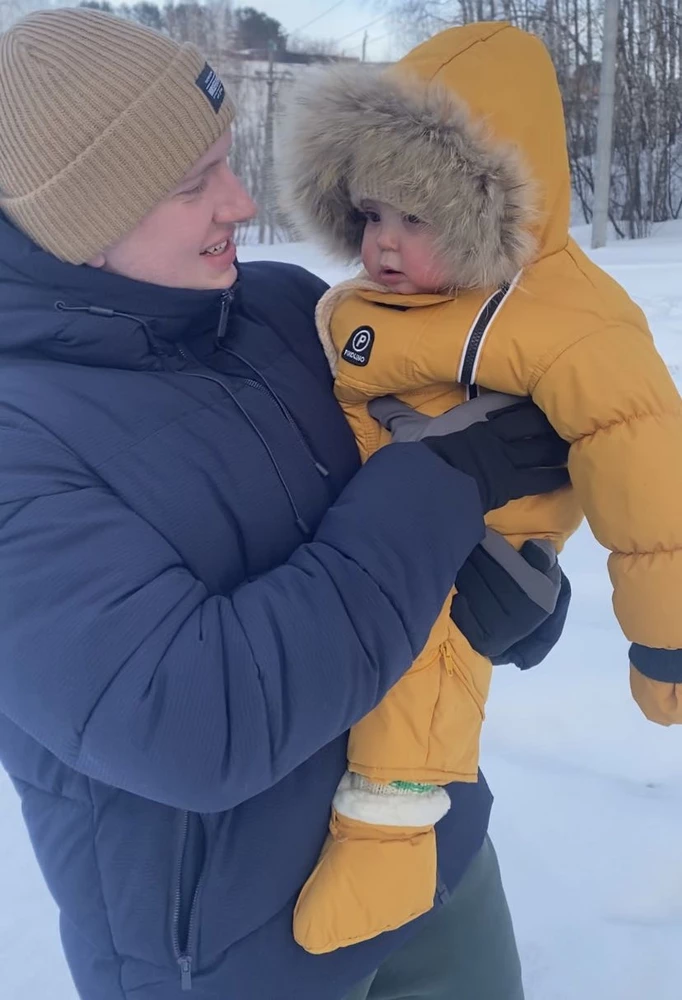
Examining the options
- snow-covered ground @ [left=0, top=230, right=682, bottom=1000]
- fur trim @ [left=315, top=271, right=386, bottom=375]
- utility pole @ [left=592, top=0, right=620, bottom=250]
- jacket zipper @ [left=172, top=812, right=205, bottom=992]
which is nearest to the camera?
jacket zipper @ [left=172, top=812, right=205, bottom=992]

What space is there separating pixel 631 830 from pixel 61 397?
1.72 metres

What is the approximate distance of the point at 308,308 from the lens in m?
1.34

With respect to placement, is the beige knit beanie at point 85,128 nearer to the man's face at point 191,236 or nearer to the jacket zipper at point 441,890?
the man's face at point 191,236

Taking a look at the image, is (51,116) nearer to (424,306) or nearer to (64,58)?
(64,58)

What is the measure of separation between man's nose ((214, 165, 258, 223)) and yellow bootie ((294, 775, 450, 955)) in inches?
28.0

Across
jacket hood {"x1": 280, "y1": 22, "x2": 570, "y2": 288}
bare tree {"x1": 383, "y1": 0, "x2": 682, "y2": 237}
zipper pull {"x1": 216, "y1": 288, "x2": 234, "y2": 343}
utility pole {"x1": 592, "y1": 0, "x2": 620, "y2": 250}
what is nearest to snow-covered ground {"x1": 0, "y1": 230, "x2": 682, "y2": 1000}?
jacket hood {"x1": 280, "y1": 22, "x2": 570, "y2": 288}

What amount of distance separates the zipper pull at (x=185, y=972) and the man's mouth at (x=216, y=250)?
0.80 meters

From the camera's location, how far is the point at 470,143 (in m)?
1.13

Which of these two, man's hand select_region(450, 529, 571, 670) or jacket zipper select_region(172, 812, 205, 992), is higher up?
man's hand select_region(450, 529, 571, 670)

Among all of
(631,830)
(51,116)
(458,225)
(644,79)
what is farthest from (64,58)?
(644,79)

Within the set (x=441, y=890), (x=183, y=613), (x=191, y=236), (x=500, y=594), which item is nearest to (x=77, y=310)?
(x=191, y=236)

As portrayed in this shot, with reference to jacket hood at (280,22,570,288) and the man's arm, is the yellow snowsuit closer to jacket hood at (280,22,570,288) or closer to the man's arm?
jacket hood at (280,22,570,288)

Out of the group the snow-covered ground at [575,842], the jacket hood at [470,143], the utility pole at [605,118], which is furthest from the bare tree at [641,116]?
the jacket hood at [470,143]

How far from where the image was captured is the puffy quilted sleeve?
1.09 meters
